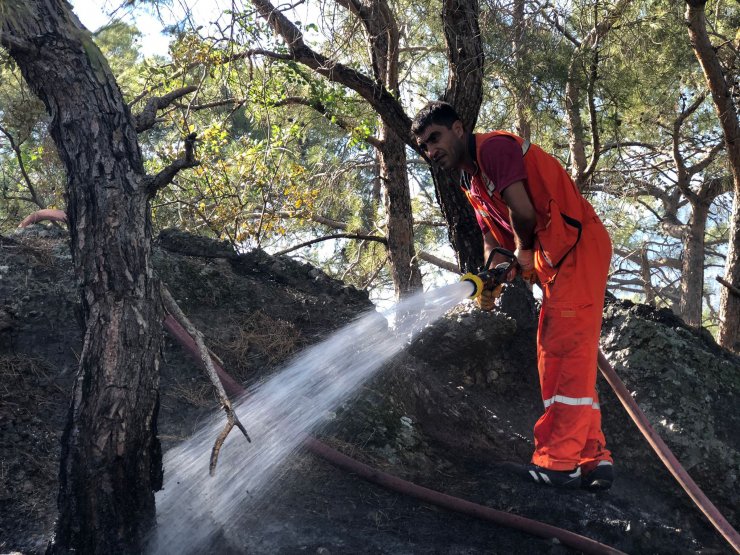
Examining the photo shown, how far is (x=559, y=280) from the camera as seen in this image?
3.49 m

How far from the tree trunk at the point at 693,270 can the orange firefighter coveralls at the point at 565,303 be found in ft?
22.0

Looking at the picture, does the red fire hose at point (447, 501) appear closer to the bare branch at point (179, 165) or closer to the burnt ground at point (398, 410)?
the burnt ground at point (398, 410)

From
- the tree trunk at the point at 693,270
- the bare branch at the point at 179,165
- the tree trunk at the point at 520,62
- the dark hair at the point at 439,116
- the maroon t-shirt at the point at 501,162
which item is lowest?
the tree trunk at the point at 693,270

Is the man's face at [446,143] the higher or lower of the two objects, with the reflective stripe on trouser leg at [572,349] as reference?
higher

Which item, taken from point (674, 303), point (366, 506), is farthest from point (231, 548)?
point (674, 303)

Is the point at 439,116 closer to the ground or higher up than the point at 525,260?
higher up

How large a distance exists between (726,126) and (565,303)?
4.40 meters

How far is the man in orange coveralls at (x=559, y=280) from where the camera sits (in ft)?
11.3

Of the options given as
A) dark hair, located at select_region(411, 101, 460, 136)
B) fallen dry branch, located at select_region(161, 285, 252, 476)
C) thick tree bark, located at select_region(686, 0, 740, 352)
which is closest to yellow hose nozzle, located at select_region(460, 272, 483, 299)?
dark hair, located at select_region(411, 101, 460, 136)

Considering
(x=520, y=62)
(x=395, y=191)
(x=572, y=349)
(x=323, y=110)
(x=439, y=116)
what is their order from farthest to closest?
1. (x=395, y=191)
2. (x=323, y=110)
3. (x=520, y=62)
4. (x=439, y=116)
5. (x=572, y=349)

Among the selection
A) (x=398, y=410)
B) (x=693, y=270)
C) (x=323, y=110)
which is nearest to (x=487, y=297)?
(x=398, y=410)

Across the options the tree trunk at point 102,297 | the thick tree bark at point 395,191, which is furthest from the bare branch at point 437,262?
the tree trunk at point 102,297

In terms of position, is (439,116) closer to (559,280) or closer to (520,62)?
(559,280)

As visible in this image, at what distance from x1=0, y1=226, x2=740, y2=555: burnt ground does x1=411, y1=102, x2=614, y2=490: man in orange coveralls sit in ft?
0.80
